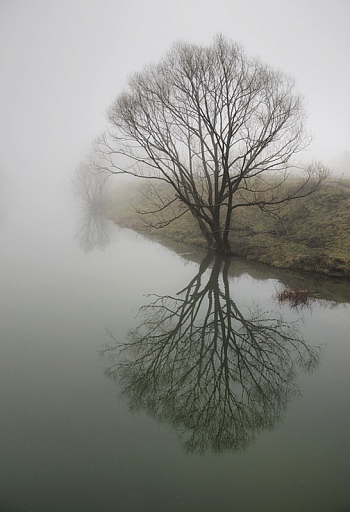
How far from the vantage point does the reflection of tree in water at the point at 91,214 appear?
2894 cm

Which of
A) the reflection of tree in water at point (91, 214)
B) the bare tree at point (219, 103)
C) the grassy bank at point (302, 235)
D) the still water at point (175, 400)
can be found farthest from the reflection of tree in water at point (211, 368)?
the reflection of tree in water at point (91, 214)

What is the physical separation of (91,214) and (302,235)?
41223mm

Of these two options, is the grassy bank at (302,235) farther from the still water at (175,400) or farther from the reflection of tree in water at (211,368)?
the reflection of tree in water at (211,368)

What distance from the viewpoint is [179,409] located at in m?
6.84

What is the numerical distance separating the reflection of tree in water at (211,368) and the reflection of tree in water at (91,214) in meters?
15.9

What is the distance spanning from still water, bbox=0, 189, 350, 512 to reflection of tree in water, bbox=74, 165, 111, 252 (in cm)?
1454

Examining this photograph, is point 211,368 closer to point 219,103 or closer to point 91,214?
point 219,103

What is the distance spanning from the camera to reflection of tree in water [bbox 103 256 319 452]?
21.3 feet

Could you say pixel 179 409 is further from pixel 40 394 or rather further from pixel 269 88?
pixel 269 88


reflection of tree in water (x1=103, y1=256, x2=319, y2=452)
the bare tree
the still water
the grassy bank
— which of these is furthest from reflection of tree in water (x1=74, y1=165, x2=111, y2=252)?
reflection of tree in water (x1=103, y1=256, x2=319, y2=452)

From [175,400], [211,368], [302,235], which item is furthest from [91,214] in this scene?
[175,400]

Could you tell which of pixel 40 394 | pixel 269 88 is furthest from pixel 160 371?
pixel 269 88

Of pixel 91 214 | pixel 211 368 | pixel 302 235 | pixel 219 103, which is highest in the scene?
pixel 219 103

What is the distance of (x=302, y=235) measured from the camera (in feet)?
64.0
